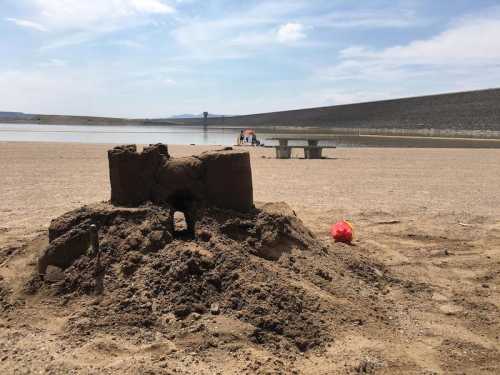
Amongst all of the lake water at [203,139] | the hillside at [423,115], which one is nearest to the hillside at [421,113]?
the hillside at [423,115]

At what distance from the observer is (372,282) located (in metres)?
5.06

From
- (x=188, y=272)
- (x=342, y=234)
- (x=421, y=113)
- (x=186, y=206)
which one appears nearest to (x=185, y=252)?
(x=188, y=272)

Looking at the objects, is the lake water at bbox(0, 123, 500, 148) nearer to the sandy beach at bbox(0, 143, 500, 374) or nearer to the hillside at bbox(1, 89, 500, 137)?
the hillside at bbox(1, 89, 500, 137)

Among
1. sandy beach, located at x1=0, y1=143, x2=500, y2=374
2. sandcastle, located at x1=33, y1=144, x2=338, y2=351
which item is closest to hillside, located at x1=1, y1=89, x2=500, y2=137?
sandy beach, located at x1=0, y1=143, x2=500, y2=374

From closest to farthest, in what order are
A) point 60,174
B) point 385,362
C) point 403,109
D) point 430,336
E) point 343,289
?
point 385,362, point 430,336, point 343,289, point 60,174, point 403,109

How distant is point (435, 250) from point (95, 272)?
4369 mm

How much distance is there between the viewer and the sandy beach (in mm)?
3445

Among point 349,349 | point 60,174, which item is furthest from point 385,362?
point 60,174

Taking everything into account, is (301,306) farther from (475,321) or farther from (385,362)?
(475,321)

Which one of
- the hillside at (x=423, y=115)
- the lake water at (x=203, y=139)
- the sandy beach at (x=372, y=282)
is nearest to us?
the sandy beach at (x=372, y=282)

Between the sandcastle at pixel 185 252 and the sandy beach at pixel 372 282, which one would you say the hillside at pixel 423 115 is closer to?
the sandy beach at pixel 372 282

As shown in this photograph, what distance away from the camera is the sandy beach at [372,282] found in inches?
136

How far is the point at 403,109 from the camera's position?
68438 mm

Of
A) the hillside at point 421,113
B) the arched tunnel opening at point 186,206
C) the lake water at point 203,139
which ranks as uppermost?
the hillside at point 421,113
